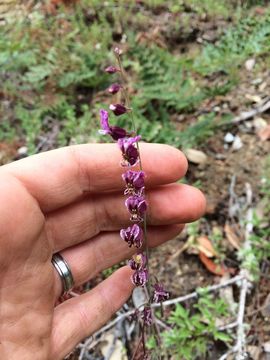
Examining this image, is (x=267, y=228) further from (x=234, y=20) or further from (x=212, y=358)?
(x=234, y=20)

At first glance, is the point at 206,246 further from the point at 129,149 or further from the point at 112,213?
the point at 129,149

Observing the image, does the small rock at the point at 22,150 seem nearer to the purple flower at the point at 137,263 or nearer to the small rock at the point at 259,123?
the small rock at the point at 259,123

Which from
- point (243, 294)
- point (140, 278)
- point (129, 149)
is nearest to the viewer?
point (129, 149)

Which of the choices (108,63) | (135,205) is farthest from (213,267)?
(108,63)

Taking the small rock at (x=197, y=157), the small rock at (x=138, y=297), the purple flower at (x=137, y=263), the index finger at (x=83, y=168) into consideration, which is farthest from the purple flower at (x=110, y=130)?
the small rock at (x=197, y=157)

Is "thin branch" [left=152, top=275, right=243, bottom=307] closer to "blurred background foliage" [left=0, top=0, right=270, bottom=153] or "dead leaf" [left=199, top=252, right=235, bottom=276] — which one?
"dead leaf" [left=199, top=252, right=235, bottom=276]

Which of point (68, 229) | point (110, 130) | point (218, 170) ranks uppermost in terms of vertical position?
point (110, 130)
